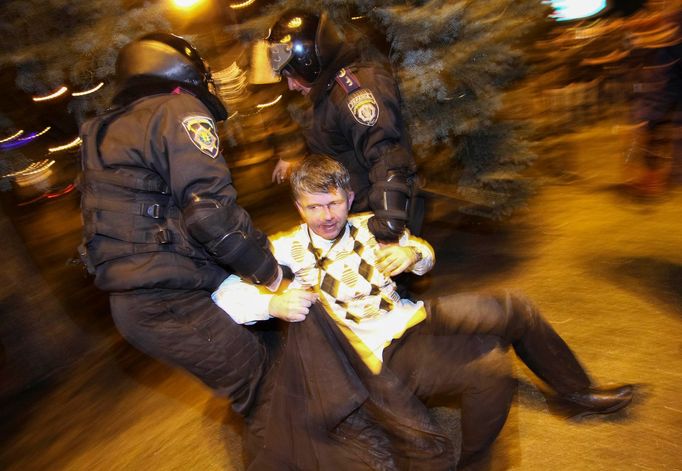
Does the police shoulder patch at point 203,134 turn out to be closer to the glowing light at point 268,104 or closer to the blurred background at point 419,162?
the blurred background at point 419,162

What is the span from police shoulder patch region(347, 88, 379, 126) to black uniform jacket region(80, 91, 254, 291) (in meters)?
0.88

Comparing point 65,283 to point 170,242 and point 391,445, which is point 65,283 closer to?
point 170,242

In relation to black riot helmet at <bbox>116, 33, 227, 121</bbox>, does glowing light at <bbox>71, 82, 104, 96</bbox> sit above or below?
below

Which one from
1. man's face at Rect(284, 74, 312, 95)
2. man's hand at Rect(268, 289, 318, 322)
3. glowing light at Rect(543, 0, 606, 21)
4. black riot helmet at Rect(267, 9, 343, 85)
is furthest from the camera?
glowing light at Rect(543, 0, 606, 21)

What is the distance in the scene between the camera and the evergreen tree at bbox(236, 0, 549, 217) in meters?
3.52

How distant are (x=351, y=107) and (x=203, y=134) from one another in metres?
0.95

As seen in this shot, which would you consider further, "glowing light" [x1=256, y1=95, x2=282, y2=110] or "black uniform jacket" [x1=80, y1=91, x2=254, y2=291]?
"glowing light" [x1=256, y1=95, x2=282, y2=110]

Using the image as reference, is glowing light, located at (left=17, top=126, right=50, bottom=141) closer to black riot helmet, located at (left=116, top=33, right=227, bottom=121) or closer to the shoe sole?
black riot helmet, located at (left=116, top=33, right=227, bottom=121)

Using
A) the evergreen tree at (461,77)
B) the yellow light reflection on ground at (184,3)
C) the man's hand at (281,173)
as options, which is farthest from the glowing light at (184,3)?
the man's hand at (281,173)

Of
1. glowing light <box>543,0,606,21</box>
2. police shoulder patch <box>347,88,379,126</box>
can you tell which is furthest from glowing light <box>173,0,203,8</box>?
glowing light <box>543,0,606,21</box>

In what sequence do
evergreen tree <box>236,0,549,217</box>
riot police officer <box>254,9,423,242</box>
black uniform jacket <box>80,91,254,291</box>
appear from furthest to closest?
evergreen tree <box>236,0,549,217</box>, riot police officer <box>254,9,423,242</box>, black uniform jacket <box>80,91,254,291</box>

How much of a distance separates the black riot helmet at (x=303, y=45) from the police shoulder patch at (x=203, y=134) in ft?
2.99

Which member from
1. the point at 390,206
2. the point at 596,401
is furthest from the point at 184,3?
the point at 596,401

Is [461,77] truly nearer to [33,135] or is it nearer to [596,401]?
[596,401]
